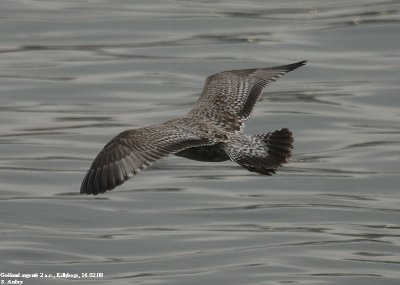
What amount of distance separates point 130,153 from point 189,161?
5085mm

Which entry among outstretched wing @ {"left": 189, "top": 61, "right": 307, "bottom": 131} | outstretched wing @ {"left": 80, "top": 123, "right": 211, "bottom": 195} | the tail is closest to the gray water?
outstretched wing @ {"left": 189, "top": 61, "right": 307, "bottom": 131}

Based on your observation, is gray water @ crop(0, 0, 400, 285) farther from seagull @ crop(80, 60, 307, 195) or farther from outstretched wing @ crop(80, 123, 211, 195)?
outstretched wing @ crop(80, 123, 211, 195)

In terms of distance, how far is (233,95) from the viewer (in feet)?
41.0

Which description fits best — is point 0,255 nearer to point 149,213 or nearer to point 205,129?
point 149,213

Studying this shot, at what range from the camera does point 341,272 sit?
1255 cm

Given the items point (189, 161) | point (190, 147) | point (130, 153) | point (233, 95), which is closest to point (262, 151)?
point (190, 147)

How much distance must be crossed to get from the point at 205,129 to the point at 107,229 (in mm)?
2673

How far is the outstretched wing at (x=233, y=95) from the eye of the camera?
12.0 meters

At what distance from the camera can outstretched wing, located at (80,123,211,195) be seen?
10.6 m

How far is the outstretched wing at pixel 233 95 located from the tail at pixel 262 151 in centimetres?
60

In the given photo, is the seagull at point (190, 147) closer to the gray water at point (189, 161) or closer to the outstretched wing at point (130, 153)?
the outstretched wing at point (130, 153)

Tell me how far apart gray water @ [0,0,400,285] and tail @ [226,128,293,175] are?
153 centimetres

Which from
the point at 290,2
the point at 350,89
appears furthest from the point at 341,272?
the point at 290,2

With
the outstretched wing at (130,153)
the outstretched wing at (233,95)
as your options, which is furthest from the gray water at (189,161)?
the outstretched wing at (130,153)
